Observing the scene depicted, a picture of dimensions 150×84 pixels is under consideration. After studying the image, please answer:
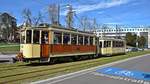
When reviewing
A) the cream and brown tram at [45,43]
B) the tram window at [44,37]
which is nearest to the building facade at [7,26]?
the cream and brown tram at [45,43]

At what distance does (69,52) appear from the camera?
30328 mm

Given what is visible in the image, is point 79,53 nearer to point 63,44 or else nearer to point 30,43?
point 63,44

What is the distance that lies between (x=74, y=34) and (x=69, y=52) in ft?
6.16

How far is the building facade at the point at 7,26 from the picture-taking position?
395ft

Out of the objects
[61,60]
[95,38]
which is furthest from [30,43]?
[95,38]

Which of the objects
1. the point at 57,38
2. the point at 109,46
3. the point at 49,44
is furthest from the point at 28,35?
the point at 109,46

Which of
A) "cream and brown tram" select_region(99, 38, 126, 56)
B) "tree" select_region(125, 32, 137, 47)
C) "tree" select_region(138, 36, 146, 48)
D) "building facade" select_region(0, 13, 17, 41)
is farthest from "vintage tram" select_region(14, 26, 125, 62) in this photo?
"tree" select_region(138, 36, 146, 48)

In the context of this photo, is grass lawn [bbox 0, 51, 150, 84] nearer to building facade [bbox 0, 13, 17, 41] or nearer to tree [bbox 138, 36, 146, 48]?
building facade [bbox 0, 13, 17, 41]

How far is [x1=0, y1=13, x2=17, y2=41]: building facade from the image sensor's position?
120 metres

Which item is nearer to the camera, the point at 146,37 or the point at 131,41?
the point at 131,41

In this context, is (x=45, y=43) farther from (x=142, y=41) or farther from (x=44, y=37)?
(x=142, y=41)

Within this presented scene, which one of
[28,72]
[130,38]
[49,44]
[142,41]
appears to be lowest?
[28,72]

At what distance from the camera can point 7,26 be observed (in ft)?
411

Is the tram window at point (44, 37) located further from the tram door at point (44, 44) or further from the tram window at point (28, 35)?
the tram window at point (28, 35)
